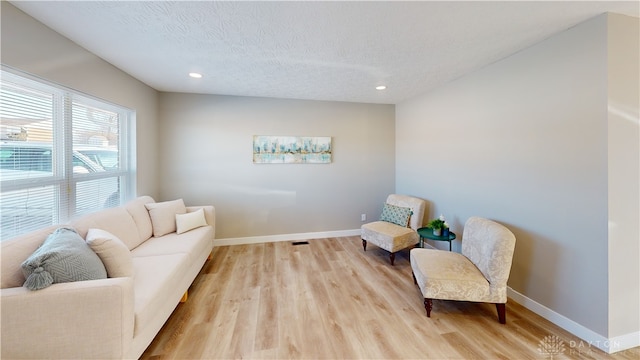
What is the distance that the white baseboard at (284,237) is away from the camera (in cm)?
390

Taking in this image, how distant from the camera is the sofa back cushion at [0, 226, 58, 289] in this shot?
1.33m

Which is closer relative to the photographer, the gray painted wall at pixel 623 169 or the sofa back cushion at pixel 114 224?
the gray painted wall at pixel 623 169

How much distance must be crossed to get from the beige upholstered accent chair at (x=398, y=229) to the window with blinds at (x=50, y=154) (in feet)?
11.3

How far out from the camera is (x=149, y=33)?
193 centimetres

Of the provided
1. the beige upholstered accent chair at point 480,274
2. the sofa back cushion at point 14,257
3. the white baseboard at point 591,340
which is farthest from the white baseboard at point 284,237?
the white baseboard at point 591,340

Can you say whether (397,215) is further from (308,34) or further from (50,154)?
(50,154)

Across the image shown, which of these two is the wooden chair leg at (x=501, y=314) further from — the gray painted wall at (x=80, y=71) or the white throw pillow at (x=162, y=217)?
the gray painted wall at (x=80, y=71)

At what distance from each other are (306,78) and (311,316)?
108 inches

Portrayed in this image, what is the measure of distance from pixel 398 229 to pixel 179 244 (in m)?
2.85

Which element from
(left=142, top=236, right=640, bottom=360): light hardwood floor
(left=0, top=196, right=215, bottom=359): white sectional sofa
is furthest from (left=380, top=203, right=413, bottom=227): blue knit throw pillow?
(left=0, top=196, right=215, bottom=359): white sectional sofa

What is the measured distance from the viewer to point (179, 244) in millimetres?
2498

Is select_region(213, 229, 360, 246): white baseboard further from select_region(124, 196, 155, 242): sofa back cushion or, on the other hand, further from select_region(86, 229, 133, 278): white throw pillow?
select_region(86, 229, 133, 278): white throw pillow

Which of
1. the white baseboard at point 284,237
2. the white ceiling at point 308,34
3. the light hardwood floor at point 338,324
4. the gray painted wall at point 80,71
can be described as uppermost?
the white ceiling at point 308,34

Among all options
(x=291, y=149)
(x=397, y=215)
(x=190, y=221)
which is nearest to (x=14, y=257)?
(x=190, y=221)
